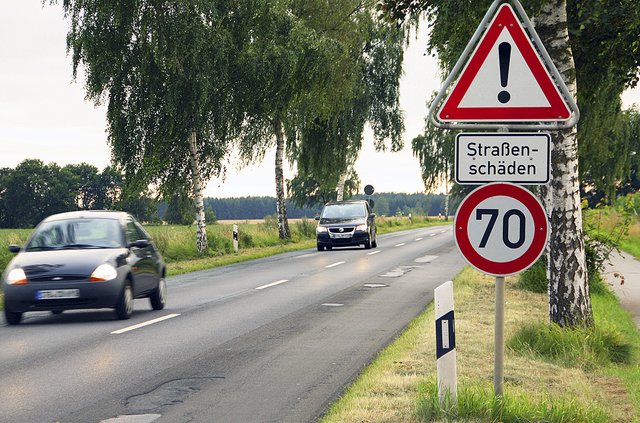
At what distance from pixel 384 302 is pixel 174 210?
20128 mm

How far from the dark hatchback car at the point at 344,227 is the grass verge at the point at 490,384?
22477 millimetres

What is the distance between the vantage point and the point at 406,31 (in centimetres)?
5203

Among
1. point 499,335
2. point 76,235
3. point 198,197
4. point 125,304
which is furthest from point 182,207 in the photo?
point 499,335

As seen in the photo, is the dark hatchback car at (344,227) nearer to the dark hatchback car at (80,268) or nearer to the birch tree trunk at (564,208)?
the dark hatchback car at (80,268)

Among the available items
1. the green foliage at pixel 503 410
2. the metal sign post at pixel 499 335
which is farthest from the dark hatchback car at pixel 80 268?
the metal sign post at pixel 499 335

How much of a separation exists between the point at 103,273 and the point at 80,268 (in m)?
0.32

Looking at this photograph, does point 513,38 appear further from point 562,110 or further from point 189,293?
point 189,293

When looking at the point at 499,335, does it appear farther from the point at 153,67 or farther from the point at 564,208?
the point at 153,67

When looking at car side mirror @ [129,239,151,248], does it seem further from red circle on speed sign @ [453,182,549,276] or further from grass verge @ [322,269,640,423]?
red circle on speed sign @ [453,182,549,276]

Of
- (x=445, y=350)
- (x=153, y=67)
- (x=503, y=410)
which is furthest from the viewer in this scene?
(x=153, y=67)

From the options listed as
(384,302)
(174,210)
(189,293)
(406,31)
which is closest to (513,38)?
(384,302)

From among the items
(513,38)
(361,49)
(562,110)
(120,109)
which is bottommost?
(562,110)

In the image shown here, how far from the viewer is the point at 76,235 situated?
13.5 meters

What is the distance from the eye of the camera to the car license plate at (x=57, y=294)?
1245cm
